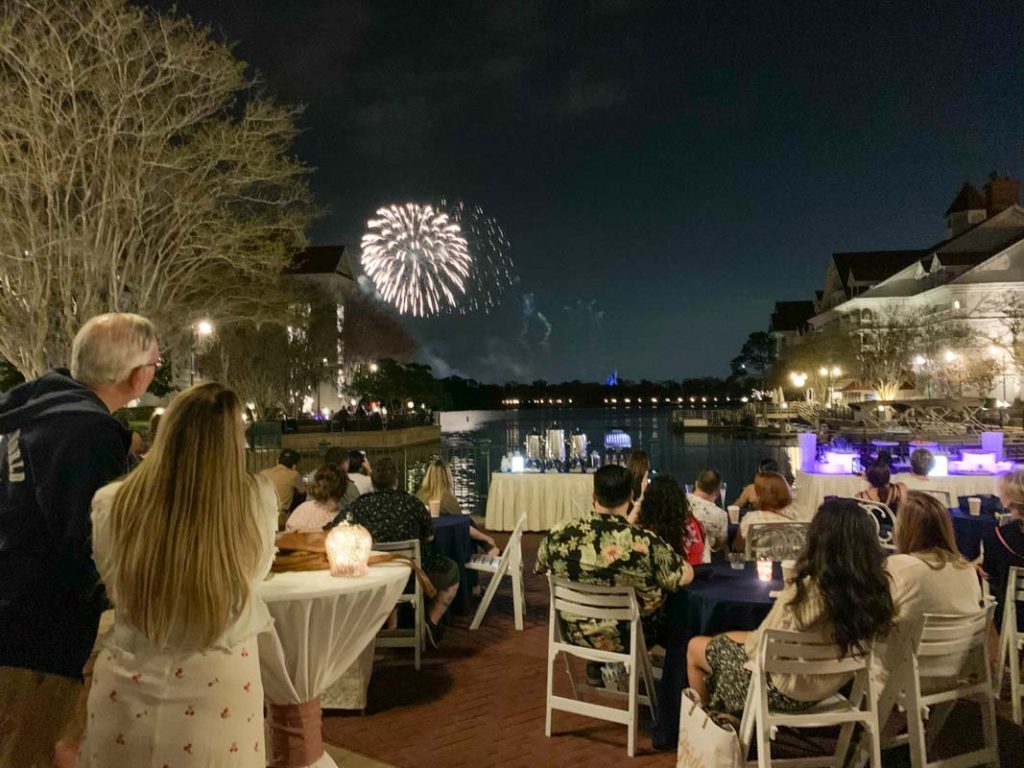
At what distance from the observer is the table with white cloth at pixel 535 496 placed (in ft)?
38.6

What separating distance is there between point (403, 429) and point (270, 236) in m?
29.4

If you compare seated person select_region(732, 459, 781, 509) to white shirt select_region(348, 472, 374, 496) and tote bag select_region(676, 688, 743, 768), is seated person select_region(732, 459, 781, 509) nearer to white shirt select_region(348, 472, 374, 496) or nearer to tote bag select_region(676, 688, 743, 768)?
tote bag select_region(676, 688, 743, 768)

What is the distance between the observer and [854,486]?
1212 cm

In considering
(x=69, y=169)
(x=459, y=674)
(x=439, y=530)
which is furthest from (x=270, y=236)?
(x=459, y=674)

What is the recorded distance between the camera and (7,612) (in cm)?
224

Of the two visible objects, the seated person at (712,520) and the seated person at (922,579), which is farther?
the seated person at (712,520)

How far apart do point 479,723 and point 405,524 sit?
5.43 feet

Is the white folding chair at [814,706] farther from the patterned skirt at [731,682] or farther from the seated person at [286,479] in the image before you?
the seated person at [286,479]

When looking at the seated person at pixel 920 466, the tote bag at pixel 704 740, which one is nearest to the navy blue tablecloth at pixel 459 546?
the tote bag at pixel 704 740

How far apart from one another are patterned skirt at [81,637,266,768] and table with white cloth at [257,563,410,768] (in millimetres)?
1115

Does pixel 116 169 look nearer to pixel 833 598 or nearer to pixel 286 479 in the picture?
pixel 286 479

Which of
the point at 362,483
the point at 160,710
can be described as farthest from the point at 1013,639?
the point at 362,483

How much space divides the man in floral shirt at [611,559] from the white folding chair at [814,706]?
2.83ft

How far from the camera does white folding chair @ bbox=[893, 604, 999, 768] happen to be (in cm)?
383
